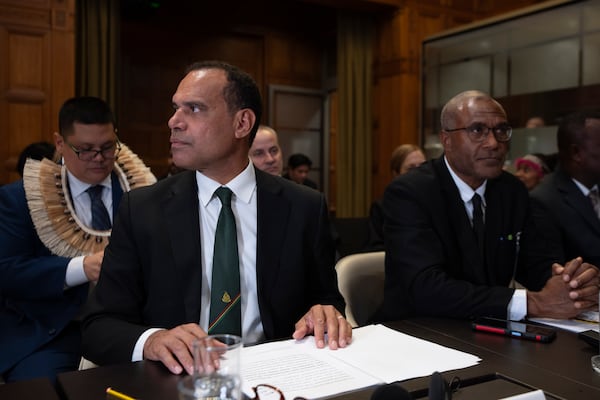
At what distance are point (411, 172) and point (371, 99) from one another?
15.8ft

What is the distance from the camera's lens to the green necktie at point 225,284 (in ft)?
4.79

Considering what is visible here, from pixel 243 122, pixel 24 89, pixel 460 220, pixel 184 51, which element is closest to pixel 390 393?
pixel 243 122

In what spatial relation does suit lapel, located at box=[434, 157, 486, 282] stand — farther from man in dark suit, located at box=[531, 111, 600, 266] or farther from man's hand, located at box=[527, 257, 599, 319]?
man in dark suit, located at box=[531, 111, 600, 266]

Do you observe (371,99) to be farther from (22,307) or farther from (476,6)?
(22,307)

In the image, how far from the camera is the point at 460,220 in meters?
1.90

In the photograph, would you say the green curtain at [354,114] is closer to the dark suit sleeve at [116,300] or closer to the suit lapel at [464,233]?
the suit lapel at [464,233]

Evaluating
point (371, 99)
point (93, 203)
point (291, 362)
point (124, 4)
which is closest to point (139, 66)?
point (124, 4)

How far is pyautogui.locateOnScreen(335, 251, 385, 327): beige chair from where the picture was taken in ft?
6.44

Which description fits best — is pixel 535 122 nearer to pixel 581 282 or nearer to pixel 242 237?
pixel 581 282

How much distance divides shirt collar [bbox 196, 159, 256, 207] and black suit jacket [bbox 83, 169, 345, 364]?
0.02m

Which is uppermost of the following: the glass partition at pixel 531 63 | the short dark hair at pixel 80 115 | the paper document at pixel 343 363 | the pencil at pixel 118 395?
the glass partition at pixel 531 63

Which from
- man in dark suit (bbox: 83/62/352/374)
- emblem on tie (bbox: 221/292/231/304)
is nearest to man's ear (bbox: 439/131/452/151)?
man in dark suit (bbox: 83/62/352/374)

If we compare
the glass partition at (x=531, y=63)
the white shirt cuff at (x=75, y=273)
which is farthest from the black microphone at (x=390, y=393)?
the glass partition at (x=531, y=63)

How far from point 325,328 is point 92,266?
102 cm
